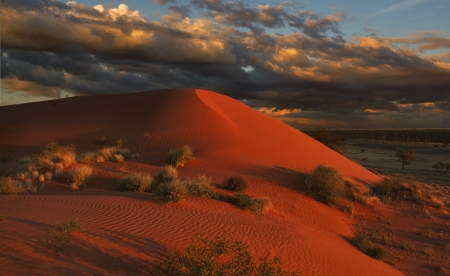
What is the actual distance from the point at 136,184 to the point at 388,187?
45.7 feet

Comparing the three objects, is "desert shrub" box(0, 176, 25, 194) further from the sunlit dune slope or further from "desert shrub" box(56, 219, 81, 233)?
the sunlit dune slope

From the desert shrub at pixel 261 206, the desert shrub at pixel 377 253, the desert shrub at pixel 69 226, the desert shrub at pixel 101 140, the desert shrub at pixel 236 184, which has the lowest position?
the desert shrub at pixel 377 253

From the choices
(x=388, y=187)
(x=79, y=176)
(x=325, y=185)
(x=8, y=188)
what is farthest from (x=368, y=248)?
(x=8, y=188)

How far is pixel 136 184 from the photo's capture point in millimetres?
15469

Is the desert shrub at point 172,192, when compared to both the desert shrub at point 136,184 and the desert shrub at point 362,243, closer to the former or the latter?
the desert shrub at point 136,184

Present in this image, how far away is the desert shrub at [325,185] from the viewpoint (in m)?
17.6

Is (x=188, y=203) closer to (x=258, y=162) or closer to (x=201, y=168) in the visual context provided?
(x=201, y=168)

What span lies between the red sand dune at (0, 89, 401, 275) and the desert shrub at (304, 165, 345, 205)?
65 cm

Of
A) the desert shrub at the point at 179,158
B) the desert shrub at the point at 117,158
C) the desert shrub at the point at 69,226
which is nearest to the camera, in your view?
the desert shrub at the point at 69,226

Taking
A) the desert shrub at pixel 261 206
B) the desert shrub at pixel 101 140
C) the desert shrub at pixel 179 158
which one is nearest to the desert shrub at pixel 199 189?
the desert shrub at pixel 261 206

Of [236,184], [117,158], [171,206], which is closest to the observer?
[171,206]

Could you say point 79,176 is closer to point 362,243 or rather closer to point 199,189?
point 199,189

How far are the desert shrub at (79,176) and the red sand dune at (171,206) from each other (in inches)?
14.9

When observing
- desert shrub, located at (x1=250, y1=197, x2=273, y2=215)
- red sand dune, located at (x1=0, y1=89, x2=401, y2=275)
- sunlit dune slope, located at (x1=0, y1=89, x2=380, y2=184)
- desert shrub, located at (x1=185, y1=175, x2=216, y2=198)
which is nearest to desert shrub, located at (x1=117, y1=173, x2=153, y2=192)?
red sand dune, located at (x1=0, y1=89, x2=401, y2=275)
